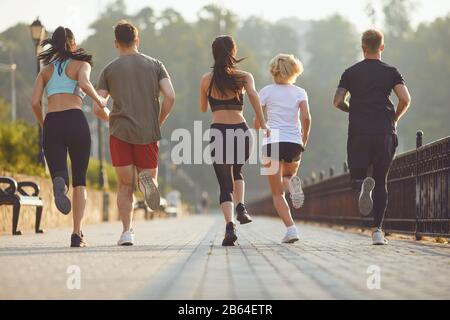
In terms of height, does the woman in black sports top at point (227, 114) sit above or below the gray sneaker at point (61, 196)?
above

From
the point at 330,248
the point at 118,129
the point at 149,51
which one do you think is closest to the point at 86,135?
the point at 118,129

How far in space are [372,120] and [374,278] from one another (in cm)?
382

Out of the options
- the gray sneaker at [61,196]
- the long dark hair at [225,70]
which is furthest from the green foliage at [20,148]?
the long dark hair at [225,70]

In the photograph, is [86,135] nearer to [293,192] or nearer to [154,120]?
[154,120]

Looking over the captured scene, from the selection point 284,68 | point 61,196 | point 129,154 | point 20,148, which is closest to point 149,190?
point 129,154

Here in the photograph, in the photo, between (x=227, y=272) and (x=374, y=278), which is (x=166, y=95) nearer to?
(x=227, y=272)

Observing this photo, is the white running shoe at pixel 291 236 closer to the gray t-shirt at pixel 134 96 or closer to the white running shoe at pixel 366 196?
the white running shoe at pixel 366 196

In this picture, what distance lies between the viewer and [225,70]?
1037 centimetres

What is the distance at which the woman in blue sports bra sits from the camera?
1025 cm

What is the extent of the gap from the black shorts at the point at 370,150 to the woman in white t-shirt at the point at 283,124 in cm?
66

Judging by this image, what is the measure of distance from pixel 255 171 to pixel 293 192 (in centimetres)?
12154

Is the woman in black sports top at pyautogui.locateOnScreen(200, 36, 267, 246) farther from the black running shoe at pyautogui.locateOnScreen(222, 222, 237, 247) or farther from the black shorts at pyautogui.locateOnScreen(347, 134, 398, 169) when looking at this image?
the black shorts at pyautogui.locateOnScreen(347, 134, 398, 169)

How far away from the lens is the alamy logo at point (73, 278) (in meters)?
6.18

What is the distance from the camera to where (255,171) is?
132 m
